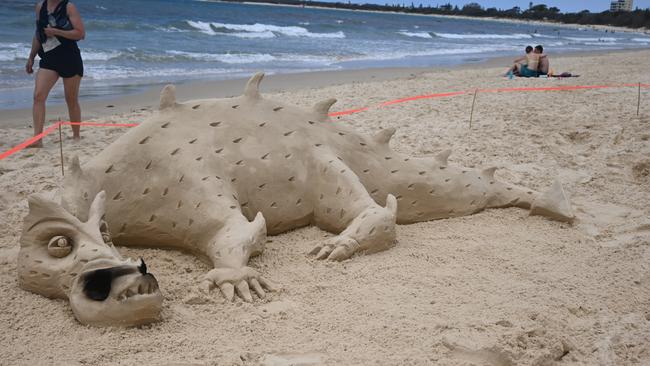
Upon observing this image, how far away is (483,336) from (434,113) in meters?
5.68

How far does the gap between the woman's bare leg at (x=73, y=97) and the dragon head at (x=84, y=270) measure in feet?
11.2

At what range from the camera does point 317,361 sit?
2369mm

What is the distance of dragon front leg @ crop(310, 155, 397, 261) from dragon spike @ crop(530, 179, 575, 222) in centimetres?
124

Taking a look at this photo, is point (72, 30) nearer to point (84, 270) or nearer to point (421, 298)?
point (84, 270)

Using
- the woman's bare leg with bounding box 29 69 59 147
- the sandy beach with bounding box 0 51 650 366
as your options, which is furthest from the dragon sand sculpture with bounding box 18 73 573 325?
the woman's bare leg with bounding box 29 69 59 147

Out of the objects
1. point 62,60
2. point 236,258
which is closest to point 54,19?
point 62,60

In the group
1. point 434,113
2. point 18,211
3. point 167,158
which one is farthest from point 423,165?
point 434,113

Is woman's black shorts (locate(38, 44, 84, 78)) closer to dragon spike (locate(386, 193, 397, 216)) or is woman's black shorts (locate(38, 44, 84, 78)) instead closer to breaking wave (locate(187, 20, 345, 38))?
dragon spike (locate(386, 193, 397, 216))

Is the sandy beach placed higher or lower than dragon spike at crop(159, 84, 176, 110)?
lower

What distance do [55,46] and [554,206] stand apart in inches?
178

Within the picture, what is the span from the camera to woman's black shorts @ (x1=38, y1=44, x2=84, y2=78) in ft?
18.7

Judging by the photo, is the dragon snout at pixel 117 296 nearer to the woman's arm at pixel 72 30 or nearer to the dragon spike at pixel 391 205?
the dragon spike at pixel 391 205

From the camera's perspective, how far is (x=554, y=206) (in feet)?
14.0

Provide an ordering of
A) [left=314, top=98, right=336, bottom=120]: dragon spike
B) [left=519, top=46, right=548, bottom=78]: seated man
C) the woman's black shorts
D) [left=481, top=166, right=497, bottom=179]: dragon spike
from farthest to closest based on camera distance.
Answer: [left=519, top=46, right=548, bottom=78]: seated man → the woman's black shorts → [left=481, top=166, right=497, bottom=179]: dragon spike → [left=314, top=98, right=336, bottom=120]: dragon spike
